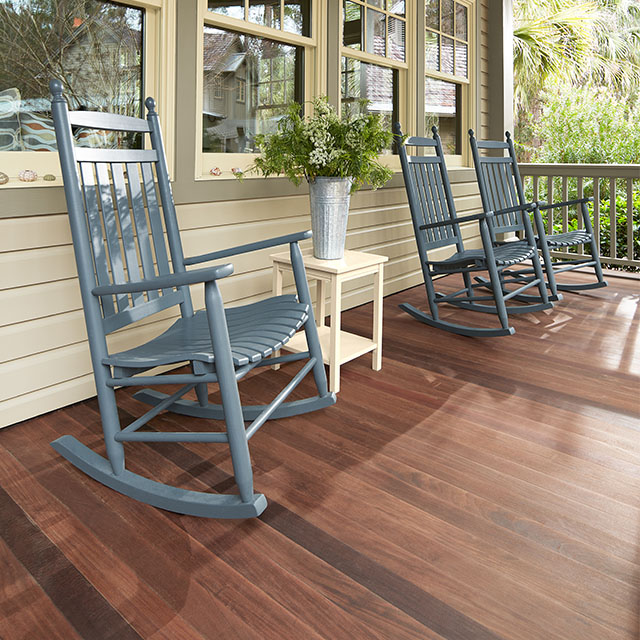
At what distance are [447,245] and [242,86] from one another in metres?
1.59

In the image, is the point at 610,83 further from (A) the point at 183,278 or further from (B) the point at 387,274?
(A) the point at 183,278

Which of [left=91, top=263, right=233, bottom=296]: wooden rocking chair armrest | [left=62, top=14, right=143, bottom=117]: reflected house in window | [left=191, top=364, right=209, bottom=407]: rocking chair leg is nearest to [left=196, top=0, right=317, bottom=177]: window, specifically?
[left=62, top=14, right=143, bottom=117]: reflected house in window

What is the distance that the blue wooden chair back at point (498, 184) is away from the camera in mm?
3904

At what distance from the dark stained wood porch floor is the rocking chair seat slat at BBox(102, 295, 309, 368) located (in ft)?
1.36

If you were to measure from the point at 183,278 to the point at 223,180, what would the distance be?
138 cm

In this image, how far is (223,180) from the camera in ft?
9.13

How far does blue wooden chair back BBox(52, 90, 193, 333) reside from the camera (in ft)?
5.64

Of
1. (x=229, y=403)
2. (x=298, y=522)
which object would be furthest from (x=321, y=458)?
(x=229, y=403)

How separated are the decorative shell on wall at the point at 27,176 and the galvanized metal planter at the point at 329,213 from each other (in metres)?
1.13

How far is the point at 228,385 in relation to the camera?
5.08ft

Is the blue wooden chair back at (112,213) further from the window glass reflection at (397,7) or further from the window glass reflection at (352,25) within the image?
the window glass reflection at (397,7)

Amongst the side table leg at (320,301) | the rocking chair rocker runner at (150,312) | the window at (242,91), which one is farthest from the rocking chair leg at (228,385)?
the window at (242,91)

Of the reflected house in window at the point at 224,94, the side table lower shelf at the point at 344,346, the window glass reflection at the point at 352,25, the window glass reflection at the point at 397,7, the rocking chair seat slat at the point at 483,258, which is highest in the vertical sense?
the window glass reflection at the point at 397,7

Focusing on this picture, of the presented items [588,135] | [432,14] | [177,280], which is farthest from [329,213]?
[588,135]
